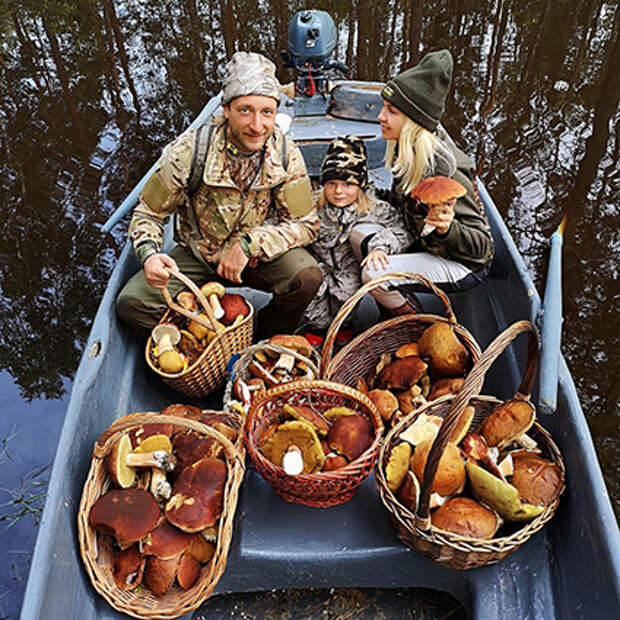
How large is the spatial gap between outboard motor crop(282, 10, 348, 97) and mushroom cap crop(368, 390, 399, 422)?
8.47ft

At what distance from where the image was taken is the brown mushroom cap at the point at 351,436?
1.89 m

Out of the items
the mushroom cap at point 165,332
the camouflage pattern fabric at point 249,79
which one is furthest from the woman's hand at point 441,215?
the mushroom cap at point 165,332

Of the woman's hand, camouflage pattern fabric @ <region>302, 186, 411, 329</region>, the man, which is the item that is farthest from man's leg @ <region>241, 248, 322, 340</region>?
the woman's hand

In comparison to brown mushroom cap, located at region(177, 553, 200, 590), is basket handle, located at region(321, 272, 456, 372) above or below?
above

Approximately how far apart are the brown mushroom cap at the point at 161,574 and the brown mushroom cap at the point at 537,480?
1134 millimetres

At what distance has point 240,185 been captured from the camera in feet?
8.37

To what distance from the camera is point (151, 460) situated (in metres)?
1.91

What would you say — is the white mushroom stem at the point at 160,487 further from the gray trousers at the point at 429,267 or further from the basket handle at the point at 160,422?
the gray trousers at the point at 429,267

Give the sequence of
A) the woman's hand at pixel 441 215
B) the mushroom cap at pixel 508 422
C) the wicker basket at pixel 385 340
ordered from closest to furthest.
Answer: the mushroom cap at pixel 508 422
the woman's hand at pixel 441 215
the wicker basket at pixel 385 340

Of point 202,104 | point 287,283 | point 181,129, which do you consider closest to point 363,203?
point 287,283

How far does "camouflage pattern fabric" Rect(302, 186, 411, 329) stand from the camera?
2.67 m

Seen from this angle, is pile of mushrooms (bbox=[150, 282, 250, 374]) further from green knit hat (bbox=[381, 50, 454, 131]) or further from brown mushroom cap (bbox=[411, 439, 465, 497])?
green knit hat (bbox=[381, 50, 454, 131])

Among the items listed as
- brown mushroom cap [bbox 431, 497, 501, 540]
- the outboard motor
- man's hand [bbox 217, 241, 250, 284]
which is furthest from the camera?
the outboard motor

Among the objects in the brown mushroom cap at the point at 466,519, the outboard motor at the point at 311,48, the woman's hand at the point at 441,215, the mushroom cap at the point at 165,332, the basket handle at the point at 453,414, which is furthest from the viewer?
the outboard motor at the point at 311,48
